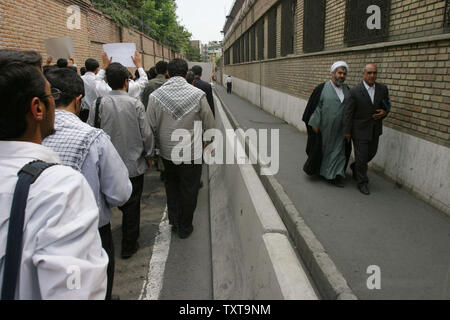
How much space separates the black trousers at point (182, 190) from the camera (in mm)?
4621

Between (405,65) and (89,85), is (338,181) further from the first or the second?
(89,85)

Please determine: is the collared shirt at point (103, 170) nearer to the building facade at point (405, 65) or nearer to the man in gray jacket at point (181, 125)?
the man in gray jacket at point (181, 125)

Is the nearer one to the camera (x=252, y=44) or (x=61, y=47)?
(x=61, y=47)

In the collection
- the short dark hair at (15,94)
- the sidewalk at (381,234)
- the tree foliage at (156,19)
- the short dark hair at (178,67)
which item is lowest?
the sidewalk at (381,234)

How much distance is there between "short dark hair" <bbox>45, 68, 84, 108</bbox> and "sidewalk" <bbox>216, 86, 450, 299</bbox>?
2.60 metres

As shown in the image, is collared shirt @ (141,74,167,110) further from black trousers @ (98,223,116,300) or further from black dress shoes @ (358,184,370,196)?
black trousers @ (98,223,116,300)

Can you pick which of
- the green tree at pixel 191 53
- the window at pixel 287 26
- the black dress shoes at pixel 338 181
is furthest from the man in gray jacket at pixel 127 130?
the green tree at pixel 191 53

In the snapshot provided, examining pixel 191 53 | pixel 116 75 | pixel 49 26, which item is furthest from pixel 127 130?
pixel 191 53

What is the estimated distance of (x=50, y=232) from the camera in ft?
3.43

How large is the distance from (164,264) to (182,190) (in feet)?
3.35

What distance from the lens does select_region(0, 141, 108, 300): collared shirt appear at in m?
1.04

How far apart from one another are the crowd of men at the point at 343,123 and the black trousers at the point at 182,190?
2.09 m

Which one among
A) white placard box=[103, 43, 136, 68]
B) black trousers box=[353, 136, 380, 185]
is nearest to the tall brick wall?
black trousers box=[353, 136, 380, 185]
